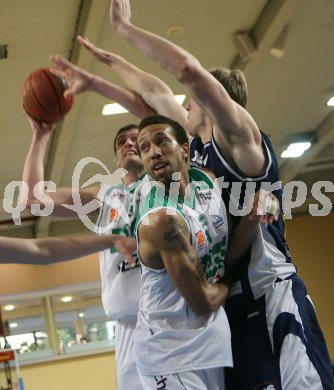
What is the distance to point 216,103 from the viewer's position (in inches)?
101

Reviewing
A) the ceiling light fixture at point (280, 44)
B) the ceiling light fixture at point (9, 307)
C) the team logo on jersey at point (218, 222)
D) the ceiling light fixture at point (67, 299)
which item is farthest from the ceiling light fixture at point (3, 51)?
the ceiling light fixture at point (9, 307)

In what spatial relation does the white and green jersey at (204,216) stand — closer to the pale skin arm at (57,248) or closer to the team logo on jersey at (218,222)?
the team logo on jersey at (218,222)

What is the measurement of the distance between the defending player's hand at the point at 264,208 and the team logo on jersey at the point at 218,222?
5.8 inches

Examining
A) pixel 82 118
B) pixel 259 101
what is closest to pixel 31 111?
pixel 82 118

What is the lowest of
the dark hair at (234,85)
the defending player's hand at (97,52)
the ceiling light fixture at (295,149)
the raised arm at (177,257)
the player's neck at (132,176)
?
the raised arm at (177,257)

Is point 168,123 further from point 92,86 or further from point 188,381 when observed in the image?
point 188,381

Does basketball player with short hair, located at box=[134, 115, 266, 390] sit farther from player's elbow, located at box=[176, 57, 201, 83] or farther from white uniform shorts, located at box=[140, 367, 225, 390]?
player's elbow, located at box=[176, 57, 201, 83]

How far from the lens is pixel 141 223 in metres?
2.61

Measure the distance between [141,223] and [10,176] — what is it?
8152mm

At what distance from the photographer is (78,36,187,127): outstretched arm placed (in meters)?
3.47

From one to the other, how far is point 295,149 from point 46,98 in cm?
806

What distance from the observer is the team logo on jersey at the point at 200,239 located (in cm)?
263

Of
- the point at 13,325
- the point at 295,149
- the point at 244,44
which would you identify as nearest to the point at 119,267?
the point at 244,44

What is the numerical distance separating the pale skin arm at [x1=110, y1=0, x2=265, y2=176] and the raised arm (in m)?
0.36
